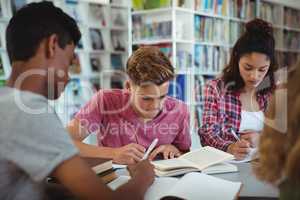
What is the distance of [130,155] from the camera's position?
4.44ft

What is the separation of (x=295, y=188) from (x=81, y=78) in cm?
297

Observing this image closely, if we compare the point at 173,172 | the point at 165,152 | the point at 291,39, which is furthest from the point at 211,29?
the point at 173,172

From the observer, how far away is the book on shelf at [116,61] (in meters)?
3.80

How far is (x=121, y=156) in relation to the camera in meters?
1.39

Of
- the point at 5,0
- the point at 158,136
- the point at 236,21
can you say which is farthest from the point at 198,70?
the point at 158,136

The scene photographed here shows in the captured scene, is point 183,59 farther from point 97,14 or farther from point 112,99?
point 112,99

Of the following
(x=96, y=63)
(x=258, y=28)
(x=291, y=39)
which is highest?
(x=291, y=39)

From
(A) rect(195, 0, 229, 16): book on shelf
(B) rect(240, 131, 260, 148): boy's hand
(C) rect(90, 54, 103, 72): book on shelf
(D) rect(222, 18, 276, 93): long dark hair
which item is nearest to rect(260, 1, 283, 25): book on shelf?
(A) rect(195, 0, 229, 16): book on shelf

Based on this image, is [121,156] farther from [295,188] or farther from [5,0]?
[5,0]

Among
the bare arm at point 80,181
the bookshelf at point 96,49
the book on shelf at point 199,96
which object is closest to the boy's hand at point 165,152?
the bare arm at point 80,181

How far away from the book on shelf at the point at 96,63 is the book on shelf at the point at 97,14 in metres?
0.33

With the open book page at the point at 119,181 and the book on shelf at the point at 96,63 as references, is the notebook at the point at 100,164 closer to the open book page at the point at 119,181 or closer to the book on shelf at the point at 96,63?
the open book page at the point at 119,181

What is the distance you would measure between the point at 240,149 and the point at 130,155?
0.47 meters

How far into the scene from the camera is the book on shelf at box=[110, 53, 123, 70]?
3.80 metres
